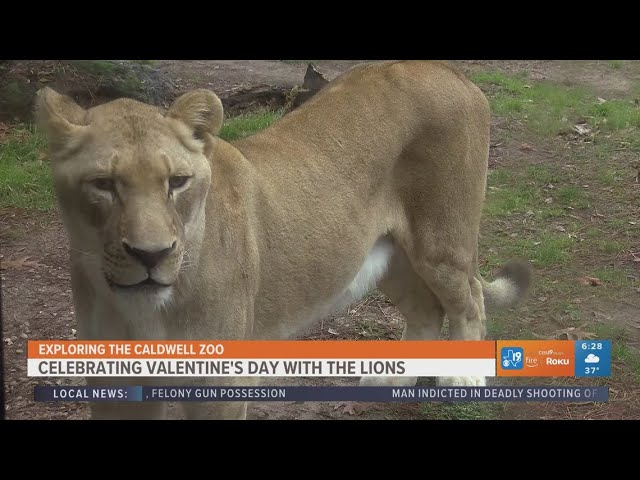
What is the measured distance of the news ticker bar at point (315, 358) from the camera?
304 centimetres

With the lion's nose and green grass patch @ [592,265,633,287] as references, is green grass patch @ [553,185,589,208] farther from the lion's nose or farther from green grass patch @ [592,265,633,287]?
the lion's nose

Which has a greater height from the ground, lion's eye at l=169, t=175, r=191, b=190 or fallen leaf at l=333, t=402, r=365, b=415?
lion's eye at l=169, t=175, r=191, b=190

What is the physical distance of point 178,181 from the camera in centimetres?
272

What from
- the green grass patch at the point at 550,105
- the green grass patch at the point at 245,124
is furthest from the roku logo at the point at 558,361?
the green grass patch at the point at 245,124

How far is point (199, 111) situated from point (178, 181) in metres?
0.29

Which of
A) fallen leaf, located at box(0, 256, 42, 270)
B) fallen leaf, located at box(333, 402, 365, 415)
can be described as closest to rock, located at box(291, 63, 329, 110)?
fallen leaf, located at box(0, 256, 42, 270)

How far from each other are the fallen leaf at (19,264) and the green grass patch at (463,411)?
79.4 inches

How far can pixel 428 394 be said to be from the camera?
3.42 m

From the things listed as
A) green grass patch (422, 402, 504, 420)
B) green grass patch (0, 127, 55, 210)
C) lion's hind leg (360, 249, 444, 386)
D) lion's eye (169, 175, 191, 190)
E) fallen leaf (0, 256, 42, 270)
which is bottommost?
green grass patch (422, 402, 504, 420)

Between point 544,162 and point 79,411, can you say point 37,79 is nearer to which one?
point 79,411

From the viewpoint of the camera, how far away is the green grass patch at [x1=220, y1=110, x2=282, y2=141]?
508 centimetres

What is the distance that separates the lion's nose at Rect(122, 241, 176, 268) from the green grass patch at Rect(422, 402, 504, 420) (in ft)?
5.93

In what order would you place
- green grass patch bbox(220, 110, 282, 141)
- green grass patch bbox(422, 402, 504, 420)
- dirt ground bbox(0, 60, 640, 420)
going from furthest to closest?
green grass patch bbox(220, 110, 282, 141) < green grass patch bbox(422, 402, 504, 420) < dirt ground bbox(0, 60, 640, 420)

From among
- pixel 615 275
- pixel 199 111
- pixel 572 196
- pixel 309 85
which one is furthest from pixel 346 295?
pixel 309 85
